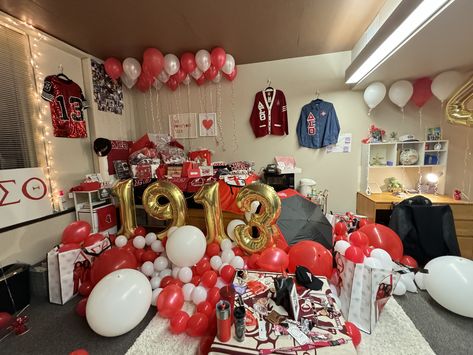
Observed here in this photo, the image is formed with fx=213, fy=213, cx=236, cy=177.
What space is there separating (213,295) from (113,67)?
3.08m

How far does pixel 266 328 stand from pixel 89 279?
1727mm

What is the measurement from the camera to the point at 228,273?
5.70ft

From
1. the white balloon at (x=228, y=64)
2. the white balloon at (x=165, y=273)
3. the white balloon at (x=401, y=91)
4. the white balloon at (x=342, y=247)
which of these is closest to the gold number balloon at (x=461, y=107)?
the white balloon at (x=401, y=91)

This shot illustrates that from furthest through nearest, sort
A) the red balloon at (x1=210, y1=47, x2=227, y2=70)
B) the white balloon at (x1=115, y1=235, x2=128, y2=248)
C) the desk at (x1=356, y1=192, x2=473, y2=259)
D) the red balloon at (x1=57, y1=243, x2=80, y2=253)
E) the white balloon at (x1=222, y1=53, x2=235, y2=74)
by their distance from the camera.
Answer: the white balloon at (x1=222, y1=53, x2=235, y2=74), the red balloon at (x1=210, y1=47, x2=227, y2=70), the desk at (x1=356, y1=192, x2=473, y2=259), the white balloon at (x1=115, y1=235, x2=128, y2=248), the red balloon at (x1=57, y1=243, x2=80, y2=253)

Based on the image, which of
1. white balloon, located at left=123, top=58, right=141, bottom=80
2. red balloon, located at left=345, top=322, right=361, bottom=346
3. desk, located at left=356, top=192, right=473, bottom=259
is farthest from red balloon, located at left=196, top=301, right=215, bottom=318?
white balloon, located at left=123, top=58, right=141, bottom=80

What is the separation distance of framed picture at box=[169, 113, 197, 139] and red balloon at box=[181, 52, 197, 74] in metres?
0.74

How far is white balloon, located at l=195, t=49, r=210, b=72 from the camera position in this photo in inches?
106

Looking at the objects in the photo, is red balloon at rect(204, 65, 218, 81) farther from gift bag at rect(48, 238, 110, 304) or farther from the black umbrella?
gift bag at rect(48, 238, 110, 304)

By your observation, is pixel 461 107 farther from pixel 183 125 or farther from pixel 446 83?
pixel 183 125

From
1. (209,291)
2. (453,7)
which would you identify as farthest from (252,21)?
(209,291)

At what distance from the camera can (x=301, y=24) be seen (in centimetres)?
227

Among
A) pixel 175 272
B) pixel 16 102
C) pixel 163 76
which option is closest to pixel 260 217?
pixel 175 272

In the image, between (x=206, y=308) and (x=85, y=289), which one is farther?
(x=85, y=289)

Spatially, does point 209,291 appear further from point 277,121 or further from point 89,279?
point 277,121
